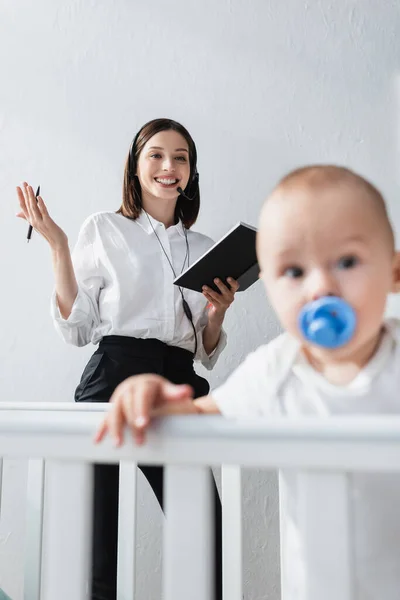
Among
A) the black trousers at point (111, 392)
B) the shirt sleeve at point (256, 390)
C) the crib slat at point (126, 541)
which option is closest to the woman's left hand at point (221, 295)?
the black trousers at point (111, 392)

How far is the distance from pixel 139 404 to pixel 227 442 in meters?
0.07

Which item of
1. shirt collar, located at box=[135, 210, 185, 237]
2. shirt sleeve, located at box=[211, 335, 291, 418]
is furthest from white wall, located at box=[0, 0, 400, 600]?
shirt sleeve, located at box=[211, 335, 291, 418]

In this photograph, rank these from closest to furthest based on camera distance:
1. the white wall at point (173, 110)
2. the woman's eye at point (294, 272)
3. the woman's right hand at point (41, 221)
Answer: the woman's eye at point (294, 272), the woman's right hand at point (41, 221), the white wall at point (173, 110)

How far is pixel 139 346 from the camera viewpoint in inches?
48.7

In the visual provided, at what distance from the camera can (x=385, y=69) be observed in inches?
65.9

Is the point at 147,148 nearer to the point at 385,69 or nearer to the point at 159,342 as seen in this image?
the point at 159,342

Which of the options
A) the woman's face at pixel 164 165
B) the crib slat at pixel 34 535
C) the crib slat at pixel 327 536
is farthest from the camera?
the woman's face at pixel 164 165

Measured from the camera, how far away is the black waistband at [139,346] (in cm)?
123

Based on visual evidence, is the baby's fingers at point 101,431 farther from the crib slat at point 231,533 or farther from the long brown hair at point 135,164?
the long brown hair at point 135,164

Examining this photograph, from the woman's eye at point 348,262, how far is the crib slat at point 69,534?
0.25 m

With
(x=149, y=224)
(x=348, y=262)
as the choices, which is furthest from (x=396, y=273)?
(x=149, y=224)

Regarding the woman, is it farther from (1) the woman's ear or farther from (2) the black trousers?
(1) the woman's ear

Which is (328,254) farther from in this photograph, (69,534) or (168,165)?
(168,165)

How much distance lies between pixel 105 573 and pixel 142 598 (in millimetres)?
468
